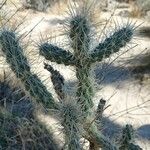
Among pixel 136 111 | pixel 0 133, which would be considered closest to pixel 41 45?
pixel 0 133

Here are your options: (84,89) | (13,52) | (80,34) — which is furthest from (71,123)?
(13,52)

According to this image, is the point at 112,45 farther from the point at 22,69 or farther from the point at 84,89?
the point at 22,69

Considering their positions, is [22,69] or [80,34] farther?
[22,69]

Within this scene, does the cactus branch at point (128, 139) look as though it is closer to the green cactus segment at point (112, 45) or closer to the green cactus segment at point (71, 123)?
the green cactus segment at point (71, 123)

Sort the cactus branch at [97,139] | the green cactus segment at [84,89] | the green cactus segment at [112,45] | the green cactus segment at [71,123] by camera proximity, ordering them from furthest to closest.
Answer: the cactus branch at [97,139] → the green cactus segment at [84,89] → the green cactus segment at [112,45] → the green cactus segment at [71,123]

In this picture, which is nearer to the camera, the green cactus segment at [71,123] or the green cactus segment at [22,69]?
the green cactus segment at [71,123]

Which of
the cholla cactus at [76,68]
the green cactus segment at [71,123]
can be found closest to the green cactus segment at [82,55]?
the cholla cactus at [76,68]

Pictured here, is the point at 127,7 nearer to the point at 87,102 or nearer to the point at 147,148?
the point at 147,148
